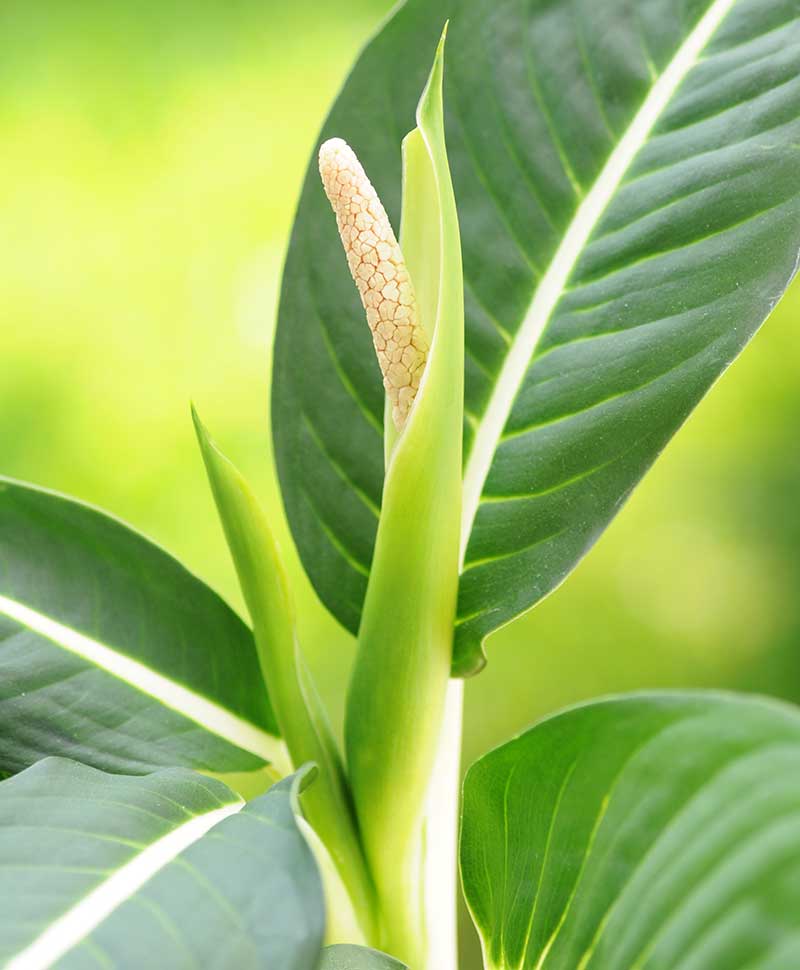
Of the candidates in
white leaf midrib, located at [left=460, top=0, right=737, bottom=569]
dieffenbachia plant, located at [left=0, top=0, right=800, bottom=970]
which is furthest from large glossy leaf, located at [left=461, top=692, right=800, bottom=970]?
white leaf midrib, located at [left=460, top=0, right=737, bottom=569]

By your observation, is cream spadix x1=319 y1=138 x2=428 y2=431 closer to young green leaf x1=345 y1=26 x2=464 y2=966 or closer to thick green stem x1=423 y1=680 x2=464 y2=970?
young green leaf x1=345 y1=26 x2=464 y2=966

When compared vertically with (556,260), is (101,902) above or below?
below

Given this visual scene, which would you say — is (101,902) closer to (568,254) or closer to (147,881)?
(147,881)

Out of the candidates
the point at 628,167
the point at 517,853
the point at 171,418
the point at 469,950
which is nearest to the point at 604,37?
the point at 628,167

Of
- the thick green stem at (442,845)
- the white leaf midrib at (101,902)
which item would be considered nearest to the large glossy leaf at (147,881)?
the white leaf midrib at (101,902)

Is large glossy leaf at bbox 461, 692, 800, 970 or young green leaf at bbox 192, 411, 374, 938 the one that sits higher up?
young green leaf at bbox 192, 411, 374, 938

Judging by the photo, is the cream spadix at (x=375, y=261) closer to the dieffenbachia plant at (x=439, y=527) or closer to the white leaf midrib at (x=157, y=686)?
the dieffenbachia plant at (x=439, y=527)

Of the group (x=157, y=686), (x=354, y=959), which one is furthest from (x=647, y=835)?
(x=157, y=686)
